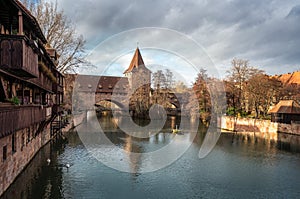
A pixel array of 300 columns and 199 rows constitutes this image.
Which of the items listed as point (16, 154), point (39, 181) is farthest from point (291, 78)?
point (16, 154)

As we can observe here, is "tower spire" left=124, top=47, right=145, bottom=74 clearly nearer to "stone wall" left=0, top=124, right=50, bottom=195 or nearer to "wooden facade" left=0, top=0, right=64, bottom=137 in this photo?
"stone wall" left=0, top=124, right=50, bottom=195

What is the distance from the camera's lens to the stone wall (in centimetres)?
990

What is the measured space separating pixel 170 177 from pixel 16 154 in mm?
7015

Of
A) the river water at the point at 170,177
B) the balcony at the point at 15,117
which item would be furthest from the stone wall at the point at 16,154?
the balcony at the point at 15,117

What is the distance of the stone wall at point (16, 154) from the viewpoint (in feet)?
32.5

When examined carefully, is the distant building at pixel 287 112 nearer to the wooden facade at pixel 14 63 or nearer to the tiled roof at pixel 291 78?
the tiled roof at pixel 291 78

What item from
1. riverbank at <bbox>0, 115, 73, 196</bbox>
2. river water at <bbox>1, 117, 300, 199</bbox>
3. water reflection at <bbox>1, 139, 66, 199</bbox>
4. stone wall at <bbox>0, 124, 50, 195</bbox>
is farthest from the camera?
river water at <bbox>1, 117, 300, 199</bbox>

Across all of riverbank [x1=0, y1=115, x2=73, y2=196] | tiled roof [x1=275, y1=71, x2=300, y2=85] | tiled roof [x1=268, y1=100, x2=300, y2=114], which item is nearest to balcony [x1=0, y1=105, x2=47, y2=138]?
riverbank [x1=0, y1=115, x2=73, y2=196]

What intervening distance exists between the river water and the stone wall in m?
0.40

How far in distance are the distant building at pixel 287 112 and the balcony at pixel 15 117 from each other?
2750 cm

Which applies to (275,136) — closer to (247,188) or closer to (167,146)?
(167,146)

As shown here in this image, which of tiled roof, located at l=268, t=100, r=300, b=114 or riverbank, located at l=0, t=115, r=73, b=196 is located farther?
tiled roof, located at l=268, t=100, r=300, b=114

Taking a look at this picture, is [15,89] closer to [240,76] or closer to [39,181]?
[39,181]

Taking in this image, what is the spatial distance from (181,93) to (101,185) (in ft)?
131
